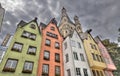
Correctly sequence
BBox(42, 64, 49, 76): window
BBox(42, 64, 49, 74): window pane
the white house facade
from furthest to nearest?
1. the white house facade
2. BBox(42, 64, 49, 74): window pane
3. BBox(42, 64, 49, 76): window

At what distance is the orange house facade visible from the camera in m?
20.5

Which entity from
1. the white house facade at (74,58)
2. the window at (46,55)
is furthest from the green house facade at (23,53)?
the white house facade at (74,58)

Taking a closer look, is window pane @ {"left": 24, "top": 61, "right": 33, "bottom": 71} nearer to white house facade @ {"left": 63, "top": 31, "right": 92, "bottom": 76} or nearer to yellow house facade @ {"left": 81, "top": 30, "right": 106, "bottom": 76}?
white house facade @ {"left": 63, "top": 31, "right": 92, "bottom": 76}

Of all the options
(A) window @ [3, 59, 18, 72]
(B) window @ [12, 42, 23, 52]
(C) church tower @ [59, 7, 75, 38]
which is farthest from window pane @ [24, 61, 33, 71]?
(C) church tower @ [59, 7, 75, 38]

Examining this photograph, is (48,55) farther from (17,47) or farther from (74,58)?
(17,47)

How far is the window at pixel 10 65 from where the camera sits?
1582 centimetres

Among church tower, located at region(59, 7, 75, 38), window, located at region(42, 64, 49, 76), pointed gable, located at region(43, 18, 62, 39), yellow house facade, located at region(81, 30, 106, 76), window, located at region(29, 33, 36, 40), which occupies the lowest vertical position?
window, located at region(42, 64, 49, 76)

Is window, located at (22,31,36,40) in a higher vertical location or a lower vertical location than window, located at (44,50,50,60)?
higher

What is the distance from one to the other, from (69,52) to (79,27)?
176 ft

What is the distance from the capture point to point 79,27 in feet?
243

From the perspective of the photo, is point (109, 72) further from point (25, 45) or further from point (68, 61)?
point (25, 45)

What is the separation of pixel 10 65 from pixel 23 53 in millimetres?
3311

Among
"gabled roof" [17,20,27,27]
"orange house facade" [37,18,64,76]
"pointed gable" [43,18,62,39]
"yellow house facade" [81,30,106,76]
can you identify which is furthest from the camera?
"pointed gable" [43,18,62,39]

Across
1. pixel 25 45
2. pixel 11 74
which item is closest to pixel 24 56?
pixel 25 45
